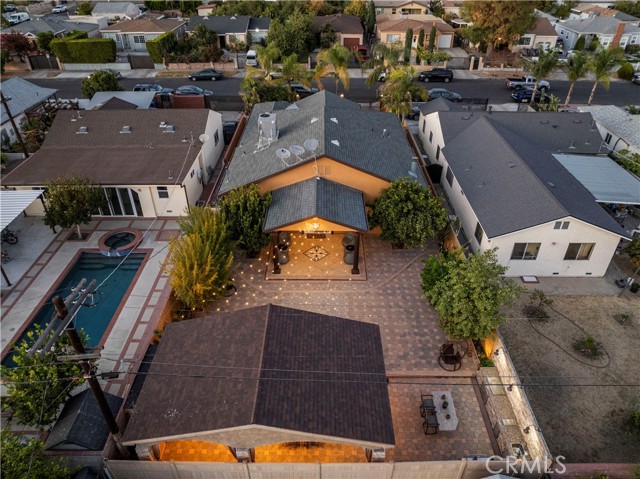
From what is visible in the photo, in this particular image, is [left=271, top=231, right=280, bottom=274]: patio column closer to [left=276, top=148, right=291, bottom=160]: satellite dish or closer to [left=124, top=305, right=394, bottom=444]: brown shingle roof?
[left=276, top=148, right=291, bottom=160]: satellite dish

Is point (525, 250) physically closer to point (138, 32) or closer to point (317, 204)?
point (317, 204)

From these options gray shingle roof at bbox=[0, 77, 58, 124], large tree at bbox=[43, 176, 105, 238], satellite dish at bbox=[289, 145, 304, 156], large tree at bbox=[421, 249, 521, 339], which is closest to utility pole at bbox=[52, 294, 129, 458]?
large tree at bbox=[421, 249, 521, 339]

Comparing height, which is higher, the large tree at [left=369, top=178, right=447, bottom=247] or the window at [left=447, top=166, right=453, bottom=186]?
the large tree at [left=369, top=178, right=447, bottom=247]

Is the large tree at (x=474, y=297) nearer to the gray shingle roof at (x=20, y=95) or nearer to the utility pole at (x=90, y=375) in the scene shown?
the utility pole at (x=90, y=375)

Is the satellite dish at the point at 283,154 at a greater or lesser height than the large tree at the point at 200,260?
greater

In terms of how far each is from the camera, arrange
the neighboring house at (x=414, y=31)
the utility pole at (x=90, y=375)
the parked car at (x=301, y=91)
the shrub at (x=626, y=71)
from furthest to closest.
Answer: the neighboring house at (x=414, y=31) → the shrub at (x=626, y=71) → the parked car at (x=301, y=91) → the utility pole at (x=90, y=375)

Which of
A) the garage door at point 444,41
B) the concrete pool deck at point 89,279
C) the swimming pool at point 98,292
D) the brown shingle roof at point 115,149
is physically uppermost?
the brown shingle roof at point 115,149

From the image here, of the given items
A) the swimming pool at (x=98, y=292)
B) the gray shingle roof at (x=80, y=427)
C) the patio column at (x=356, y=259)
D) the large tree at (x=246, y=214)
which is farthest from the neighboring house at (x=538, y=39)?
the gray shingle roof at (x=80, y=427)
